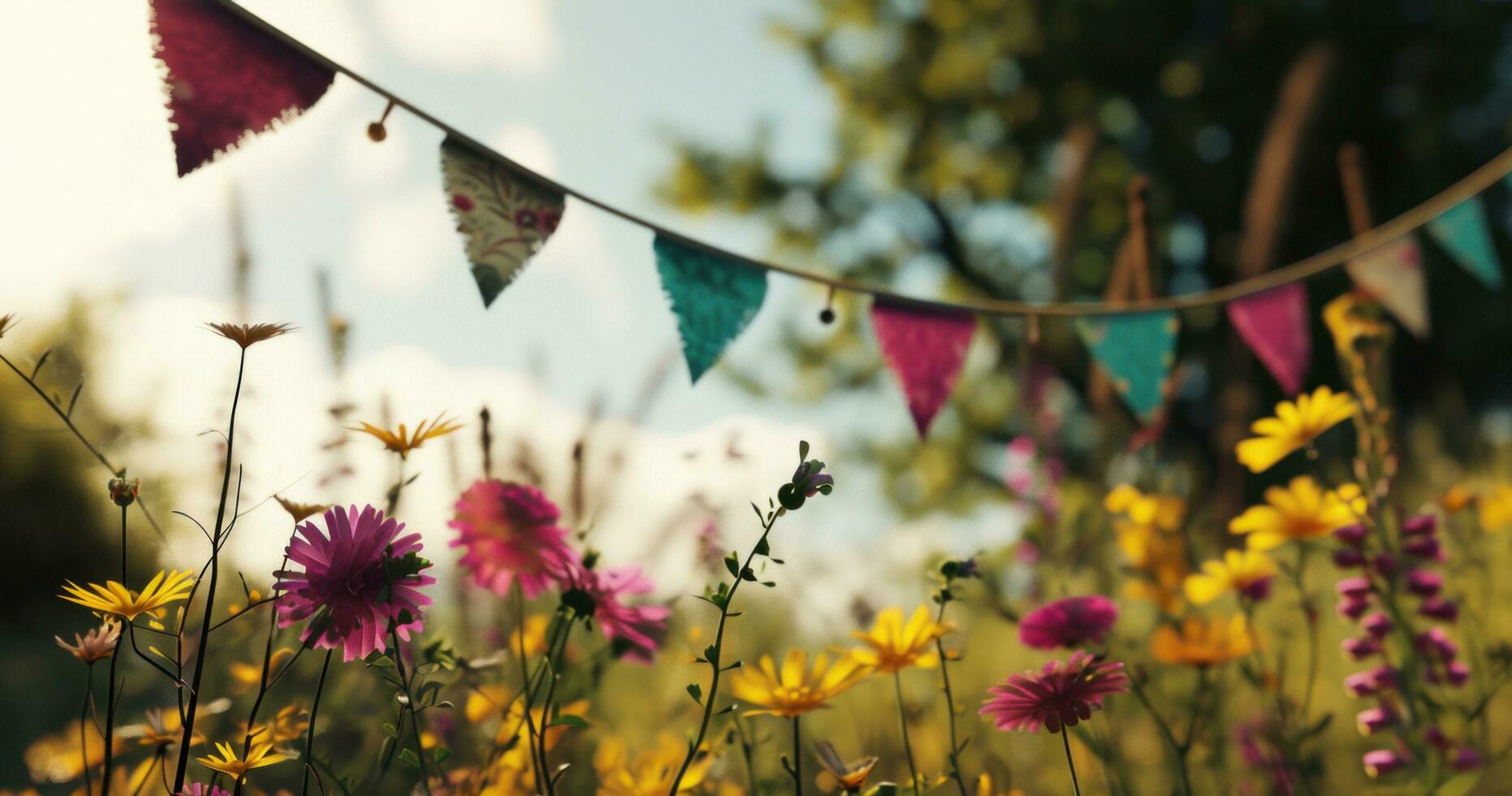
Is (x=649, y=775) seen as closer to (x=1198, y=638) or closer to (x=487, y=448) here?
(x=487, y=448)

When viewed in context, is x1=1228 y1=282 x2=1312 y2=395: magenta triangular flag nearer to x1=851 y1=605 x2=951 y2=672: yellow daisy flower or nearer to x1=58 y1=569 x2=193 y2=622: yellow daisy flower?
x1=851 y1=605 x2=951 y2=672: yellow daisy flower

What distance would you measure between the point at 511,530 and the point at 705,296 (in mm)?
447

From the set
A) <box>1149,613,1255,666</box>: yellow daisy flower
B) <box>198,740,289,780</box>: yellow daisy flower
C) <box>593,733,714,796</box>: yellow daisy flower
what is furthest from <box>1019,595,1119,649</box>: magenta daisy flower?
<box>198,740,289,780</box>: yellow daisy flower

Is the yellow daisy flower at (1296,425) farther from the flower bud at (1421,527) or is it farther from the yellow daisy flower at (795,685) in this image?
the yellow daisy flower at (795,685)

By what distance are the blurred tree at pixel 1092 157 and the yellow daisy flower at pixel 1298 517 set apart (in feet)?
15.8

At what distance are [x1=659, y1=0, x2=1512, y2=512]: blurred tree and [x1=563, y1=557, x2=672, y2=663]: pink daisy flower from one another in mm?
5315

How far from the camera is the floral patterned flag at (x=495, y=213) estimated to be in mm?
1115

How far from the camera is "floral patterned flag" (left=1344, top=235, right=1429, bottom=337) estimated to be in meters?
1.77

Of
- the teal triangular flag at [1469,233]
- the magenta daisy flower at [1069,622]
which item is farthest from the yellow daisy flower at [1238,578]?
the teal triangular flag at [1469,233]

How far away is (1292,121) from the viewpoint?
423 centimetres

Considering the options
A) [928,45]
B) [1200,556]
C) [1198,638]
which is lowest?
[1198,638]

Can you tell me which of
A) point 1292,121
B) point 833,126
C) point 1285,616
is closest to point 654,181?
point 833,126

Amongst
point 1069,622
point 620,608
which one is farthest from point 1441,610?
point 620,608

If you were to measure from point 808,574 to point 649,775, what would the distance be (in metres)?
0.69
